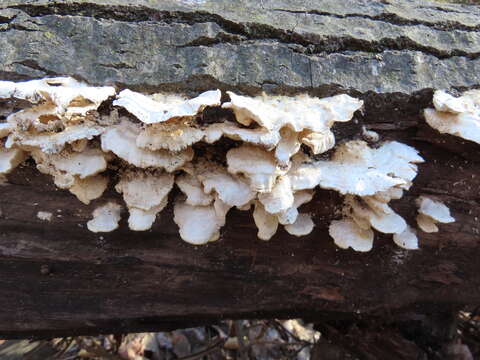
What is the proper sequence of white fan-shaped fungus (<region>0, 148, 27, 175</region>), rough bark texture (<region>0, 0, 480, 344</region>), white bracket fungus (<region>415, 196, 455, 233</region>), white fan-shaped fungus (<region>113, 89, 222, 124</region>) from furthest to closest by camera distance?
white bracket fungus (<region>415, 196, 455, 233</region>)
rough bark texture (<region>0, 0, 480, 344</region>)
white fan-shaped fungus (<region>0, 148, 27, 175</region>)
white fan-shaped fungus (<region>113, 89, 222, 124</region>)

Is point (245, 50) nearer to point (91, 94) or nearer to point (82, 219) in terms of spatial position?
point (91, 94)

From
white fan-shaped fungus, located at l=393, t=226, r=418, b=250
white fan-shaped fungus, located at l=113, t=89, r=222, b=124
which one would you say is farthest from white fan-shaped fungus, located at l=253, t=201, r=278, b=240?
white fan-shaped fungus, located at l=393, t=226, r=418, b=250

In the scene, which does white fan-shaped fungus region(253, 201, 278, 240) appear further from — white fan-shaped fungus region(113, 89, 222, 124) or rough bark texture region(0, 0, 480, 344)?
white fan-shaped fungus region(113, 89, 222, 124)

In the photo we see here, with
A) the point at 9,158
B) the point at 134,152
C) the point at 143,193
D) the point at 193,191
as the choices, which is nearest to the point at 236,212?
the point at 193,191

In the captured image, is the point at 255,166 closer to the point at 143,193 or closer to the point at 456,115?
the point at 143,193

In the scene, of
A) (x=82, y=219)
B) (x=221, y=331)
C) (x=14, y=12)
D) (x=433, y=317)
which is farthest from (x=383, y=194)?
(x=221, y=331)

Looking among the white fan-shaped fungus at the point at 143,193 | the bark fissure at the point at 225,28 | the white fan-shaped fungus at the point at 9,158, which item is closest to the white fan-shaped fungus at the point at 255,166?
the white fan-shaped fungus at the point at 143,193
